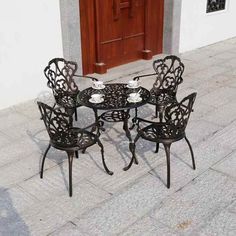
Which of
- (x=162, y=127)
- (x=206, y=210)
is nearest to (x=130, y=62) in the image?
(x=162, y=127)

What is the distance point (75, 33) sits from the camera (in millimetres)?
6207

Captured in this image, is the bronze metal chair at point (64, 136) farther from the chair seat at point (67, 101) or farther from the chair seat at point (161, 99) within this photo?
the chair seat at point (161, 99)

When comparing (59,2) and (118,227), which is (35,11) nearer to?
(59,2)

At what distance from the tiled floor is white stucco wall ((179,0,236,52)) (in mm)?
3605

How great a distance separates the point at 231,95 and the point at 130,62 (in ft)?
7.99

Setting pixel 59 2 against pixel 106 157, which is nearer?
pixel 106 157

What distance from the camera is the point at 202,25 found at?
8961mm

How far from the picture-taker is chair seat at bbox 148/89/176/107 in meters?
4.54

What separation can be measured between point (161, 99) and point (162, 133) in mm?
Result: 1083

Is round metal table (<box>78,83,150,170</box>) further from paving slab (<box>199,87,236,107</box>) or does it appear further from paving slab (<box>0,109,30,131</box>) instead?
paving slab (<box>199,87,236,107</box>)

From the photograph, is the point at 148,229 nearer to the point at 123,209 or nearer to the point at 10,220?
the point at 123,209

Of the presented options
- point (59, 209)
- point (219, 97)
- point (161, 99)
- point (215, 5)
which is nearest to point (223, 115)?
point (219, 97)

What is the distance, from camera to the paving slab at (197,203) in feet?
10.4

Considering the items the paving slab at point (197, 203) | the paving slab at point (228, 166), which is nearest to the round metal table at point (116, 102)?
the paving slab at point (197, 203)
